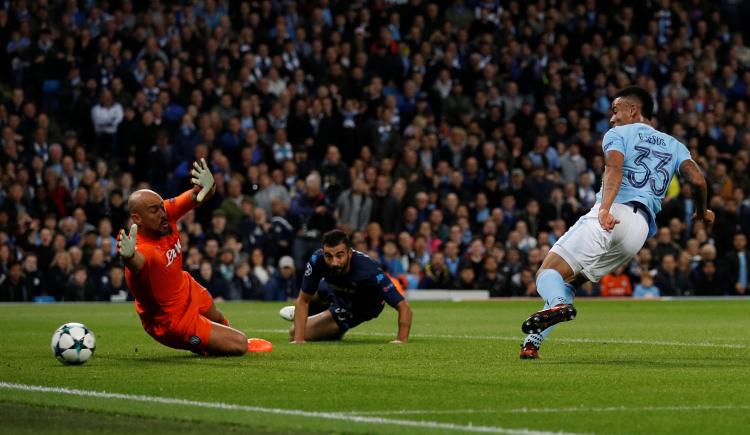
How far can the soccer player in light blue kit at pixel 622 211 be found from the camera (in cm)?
1180

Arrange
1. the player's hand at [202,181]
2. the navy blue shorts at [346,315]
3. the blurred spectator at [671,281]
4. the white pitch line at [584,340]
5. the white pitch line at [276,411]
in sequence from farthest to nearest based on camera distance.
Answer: the blurred spectator at [671,281] → the navy blue shorts at [346,315] → the white pitch line at [584,340] → the player's hand at [202,181] → the white pitch line at [276,411]

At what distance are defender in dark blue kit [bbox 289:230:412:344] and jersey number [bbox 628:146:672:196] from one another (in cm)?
340

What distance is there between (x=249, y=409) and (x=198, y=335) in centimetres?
435

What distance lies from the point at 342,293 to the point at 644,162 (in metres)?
4.62

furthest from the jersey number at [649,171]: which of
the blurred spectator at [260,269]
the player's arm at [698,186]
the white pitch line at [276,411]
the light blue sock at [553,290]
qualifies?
the blurred spectator at [260,269]

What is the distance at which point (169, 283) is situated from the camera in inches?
502

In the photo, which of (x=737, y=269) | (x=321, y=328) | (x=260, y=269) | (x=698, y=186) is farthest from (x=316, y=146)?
(x=698, y=186)

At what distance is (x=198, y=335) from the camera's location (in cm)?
1289

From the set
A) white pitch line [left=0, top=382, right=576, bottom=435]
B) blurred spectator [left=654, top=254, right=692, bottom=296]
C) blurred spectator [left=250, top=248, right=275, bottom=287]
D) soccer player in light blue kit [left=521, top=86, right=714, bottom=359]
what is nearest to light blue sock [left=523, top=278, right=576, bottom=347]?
soccer player in light blue kit [left=521, top=86, right=714, bottom=359]

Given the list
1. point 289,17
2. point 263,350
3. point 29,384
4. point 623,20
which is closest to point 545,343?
point 263,350

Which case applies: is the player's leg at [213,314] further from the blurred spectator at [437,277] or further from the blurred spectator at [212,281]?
the blurred spectator at [437,277]

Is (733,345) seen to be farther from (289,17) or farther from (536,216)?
(289,17)

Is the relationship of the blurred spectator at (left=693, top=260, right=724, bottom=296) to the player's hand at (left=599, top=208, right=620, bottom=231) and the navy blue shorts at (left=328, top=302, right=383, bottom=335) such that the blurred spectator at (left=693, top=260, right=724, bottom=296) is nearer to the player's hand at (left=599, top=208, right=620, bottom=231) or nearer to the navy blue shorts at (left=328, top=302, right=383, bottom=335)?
the navy blue shorts at (left=328, top=302, right=383, bottom=335)

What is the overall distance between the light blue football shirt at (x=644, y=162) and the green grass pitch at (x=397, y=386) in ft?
4.63
